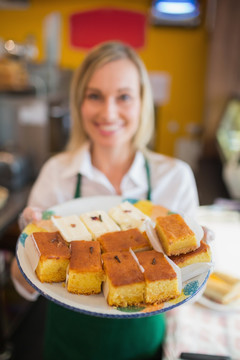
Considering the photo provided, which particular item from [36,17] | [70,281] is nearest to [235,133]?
[70,281]

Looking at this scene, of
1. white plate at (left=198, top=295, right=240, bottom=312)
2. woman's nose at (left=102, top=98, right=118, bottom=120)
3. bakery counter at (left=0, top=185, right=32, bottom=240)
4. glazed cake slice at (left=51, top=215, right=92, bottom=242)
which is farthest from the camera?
bakery counter at (left=0, top=185, right=32, bottom=240)

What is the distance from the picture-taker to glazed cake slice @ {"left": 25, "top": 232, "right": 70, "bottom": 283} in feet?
3.61

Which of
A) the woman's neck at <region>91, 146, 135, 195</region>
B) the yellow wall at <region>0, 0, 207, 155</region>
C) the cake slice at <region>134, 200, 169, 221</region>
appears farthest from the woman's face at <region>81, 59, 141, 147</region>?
the yellow wall at <region>0, 0, 207, 155</region>

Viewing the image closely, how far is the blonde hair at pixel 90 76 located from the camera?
173 centimetres

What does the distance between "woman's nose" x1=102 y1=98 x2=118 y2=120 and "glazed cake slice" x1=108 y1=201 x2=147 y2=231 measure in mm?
440

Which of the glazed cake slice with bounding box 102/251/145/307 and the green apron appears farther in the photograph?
the green apron

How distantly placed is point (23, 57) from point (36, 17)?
3594mm

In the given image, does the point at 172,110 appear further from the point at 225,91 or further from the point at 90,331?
the point at 90,331

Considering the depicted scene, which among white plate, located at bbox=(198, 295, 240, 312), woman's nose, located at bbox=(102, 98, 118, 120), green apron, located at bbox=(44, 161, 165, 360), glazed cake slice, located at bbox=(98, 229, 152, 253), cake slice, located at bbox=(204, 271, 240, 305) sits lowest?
green apron, located at bbox=(44, 161, 165, 360)

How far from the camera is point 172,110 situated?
253 inches

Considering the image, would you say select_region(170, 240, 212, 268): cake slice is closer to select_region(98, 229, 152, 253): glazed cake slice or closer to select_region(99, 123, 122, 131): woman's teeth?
select_region(98, 229, 152, 253): glazed cake slice

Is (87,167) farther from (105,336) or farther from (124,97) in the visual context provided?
(105,336)

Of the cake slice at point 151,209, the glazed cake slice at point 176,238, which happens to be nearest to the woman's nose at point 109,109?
the cake slice at point 151,209

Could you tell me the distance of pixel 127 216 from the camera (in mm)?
1395
